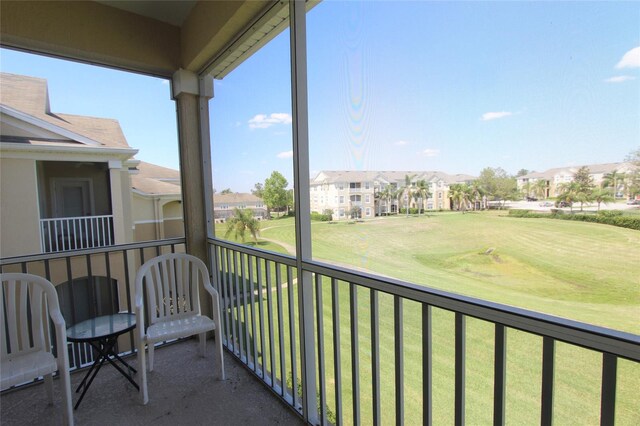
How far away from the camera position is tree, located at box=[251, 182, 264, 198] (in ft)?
8.28

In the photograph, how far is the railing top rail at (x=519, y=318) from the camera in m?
0.71

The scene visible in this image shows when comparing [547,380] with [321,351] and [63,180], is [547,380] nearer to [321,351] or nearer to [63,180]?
[321,351]

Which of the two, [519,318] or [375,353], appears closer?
Result: [519,318]

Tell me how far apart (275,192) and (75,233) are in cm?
185

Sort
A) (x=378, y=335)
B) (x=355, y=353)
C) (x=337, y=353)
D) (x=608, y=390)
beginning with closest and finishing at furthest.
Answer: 1. (x=608, y=390)
2. (x=378, y=335)
3. (x=355, y=353)
4. (x=337, y=353)

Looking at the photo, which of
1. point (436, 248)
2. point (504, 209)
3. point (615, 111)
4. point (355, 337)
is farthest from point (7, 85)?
point (615, 111)

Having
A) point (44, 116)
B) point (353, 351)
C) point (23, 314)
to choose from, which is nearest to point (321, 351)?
point (353, 351)

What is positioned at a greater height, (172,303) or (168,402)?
(172,303)

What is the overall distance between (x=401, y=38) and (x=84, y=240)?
3.03m

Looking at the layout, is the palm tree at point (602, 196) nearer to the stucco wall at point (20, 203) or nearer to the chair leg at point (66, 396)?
the chair leg at point (66, 396)

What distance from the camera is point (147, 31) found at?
2.59m

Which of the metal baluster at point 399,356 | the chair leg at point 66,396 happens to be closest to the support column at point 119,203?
the chair leg at point 66,396

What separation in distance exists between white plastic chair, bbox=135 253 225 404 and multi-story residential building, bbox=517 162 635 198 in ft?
6.59

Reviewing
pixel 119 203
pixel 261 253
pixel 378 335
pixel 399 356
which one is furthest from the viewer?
pixel 119 203
